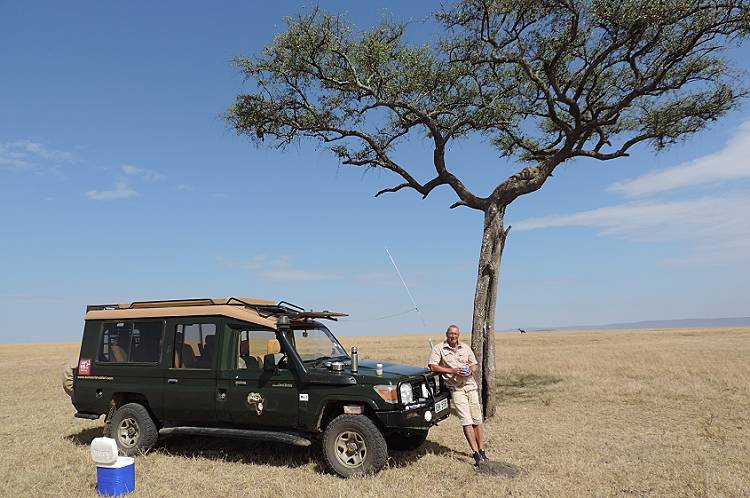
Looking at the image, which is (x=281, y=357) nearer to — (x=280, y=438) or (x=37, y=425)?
(x=280, y=438)

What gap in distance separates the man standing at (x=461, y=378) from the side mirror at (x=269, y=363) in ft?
7.17

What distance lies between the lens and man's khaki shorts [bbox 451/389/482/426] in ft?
26.4

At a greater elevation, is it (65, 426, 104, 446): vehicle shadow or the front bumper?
the front bumper

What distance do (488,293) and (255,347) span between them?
6443 mm

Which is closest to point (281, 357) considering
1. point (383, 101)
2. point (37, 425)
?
point (37, 425)

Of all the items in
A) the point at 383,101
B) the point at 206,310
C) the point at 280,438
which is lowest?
the point at 280,438

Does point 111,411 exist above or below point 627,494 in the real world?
above

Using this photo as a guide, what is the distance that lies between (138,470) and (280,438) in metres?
2.08

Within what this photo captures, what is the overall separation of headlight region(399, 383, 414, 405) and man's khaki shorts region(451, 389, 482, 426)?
916 mm

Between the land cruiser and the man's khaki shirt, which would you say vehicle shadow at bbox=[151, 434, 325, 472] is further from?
the man's khaki shirt

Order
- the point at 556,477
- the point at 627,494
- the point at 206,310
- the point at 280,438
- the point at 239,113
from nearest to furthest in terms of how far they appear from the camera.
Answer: the point at 627,494, the point at 556,477, the point at 280,438, the point at 206,310, the point at 239,113

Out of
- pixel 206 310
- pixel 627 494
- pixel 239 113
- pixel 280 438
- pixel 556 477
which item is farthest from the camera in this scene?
pixel 239 113

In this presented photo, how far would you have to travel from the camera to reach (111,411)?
905 centimetres

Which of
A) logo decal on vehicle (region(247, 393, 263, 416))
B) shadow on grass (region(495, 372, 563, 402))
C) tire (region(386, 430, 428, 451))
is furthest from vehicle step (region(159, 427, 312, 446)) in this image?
shadow on grass (region(495, 372, 563, 402))
